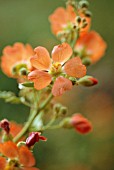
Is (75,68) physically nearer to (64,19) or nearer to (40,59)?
(40,59)

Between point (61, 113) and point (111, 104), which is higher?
point (111, 104)

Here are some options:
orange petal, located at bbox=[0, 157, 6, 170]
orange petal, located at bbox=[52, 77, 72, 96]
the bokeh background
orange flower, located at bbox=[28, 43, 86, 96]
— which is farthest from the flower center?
the bokeh background

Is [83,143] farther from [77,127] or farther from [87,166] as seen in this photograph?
[77,127]

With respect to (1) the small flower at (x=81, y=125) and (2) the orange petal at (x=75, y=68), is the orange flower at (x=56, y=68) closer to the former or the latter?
(2) the orange petal at (x=75, y=68)

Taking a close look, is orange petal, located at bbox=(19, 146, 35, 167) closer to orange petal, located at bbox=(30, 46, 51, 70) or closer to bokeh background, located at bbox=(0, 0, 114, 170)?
orange petal, located at bbox=(30, 46, 51, 70)

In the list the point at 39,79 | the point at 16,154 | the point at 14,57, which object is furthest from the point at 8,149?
the point at 14,57

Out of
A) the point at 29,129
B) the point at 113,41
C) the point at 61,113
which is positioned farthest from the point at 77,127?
the point at 113,41

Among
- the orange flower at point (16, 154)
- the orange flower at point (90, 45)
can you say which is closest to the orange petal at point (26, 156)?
the orange flower at point (16, 154)
